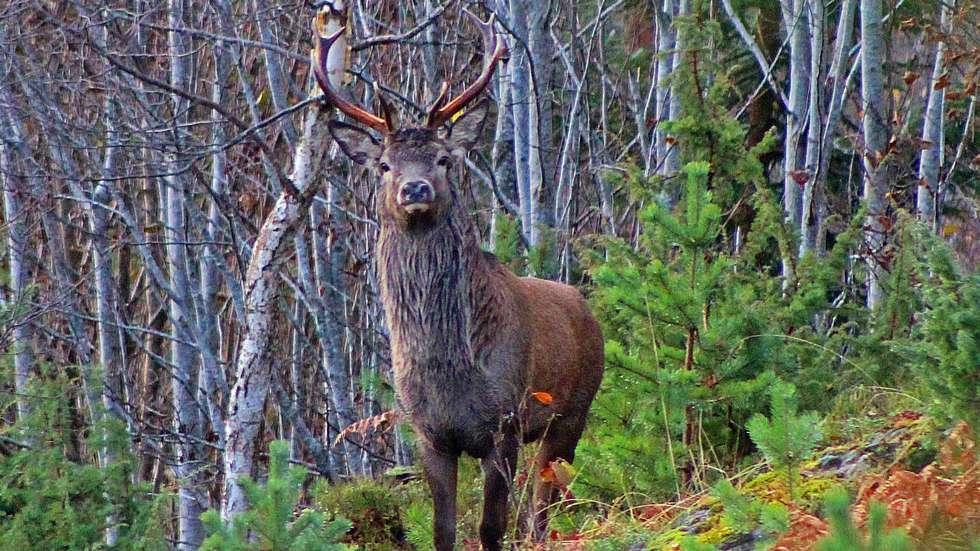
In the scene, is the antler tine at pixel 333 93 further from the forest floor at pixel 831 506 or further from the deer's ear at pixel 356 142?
the forest floor at pixel 831 506

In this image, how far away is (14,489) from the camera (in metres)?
6.77

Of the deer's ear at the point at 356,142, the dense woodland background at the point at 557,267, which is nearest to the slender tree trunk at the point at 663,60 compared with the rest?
the dense woodland background at the point at 557,267

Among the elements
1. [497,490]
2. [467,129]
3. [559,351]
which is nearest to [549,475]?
[497,490]

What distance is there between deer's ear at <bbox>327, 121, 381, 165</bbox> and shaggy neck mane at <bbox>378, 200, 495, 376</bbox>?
36cm

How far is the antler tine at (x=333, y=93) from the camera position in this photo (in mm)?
6820

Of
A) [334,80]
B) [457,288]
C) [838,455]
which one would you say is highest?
[334,80]

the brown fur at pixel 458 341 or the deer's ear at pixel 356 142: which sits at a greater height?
the deer's ear at pixel 356 142

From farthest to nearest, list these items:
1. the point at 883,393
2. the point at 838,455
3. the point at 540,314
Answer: the point at 540,314 < the point at 883,393 < the point at 838,455

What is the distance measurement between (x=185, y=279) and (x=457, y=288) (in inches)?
213

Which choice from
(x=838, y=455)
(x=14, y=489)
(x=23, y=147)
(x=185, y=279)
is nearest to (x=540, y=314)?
(x=838, y=455)

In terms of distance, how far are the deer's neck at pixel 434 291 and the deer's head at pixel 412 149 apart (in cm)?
11

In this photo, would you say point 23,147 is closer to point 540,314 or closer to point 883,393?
point 540,314

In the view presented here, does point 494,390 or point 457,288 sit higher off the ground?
point 457,288

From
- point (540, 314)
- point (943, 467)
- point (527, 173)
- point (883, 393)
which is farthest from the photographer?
point (527, 173)
